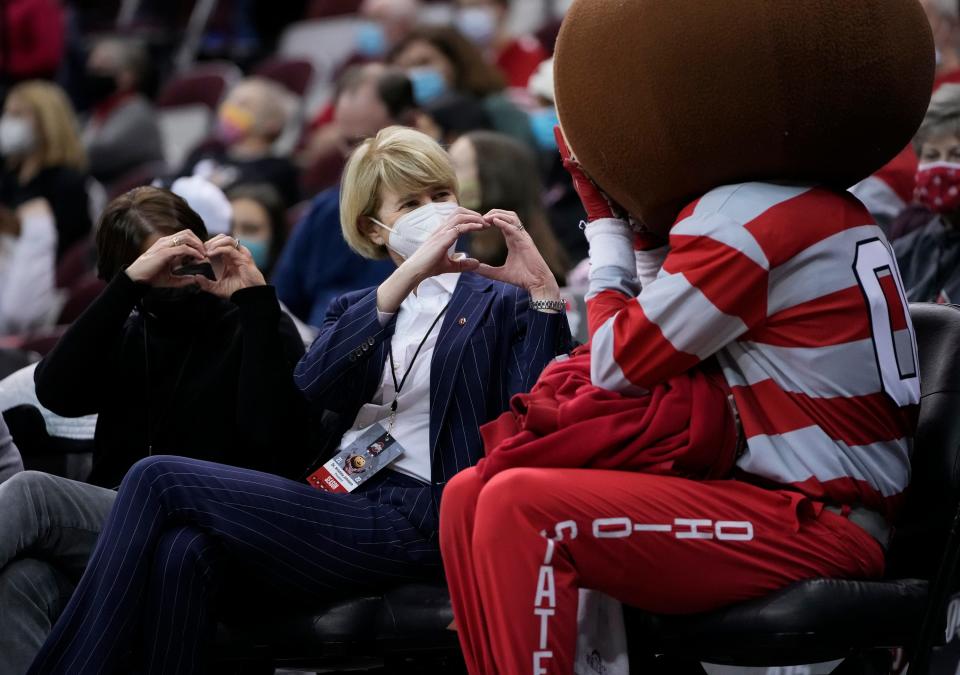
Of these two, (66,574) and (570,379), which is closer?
(570,379)

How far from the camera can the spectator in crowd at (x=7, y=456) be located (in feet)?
9.78

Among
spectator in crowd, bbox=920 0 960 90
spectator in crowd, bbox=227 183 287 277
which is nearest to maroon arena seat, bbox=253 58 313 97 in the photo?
spectator in crowd, bbox=227 183 287 277

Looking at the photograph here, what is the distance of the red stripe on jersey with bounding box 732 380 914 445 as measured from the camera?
2273 millimetres

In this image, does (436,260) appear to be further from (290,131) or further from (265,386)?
(290,131)

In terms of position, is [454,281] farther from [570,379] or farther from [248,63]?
[248,63]

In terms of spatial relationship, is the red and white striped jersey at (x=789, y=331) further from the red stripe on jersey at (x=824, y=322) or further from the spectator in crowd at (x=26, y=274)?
the spectator in crowd at (x=26, y=274)

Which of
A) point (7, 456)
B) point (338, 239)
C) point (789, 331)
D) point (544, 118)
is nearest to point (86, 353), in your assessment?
point (7, 456)

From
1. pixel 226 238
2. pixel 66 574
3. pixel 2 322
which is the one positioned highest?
pixel 226 238

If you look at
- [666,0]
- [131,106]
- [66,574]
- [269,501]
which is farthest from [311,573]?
[131,106]

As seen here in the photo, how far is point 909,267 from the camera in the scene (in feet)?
11.0

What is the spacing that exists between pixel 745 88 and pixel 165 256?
1.26m

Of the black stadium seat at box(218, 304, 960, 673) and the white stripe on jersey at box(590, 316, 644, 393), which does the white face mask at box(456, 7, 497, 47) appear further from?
the white stripe on jersey at box(590, 316, 644, 393)

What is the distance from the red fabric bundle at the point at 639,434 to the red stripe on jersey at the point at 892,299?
286 mm

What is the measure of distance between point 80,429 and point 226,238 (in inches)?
25.9
